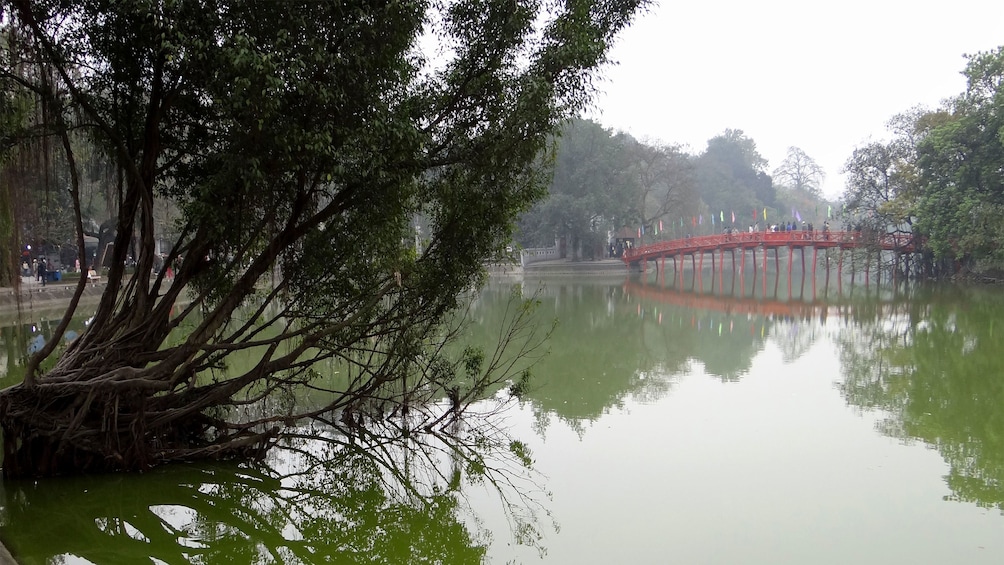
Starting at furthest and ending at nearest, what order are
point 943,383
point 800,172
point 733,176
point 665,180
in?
point 800,172, point 733,176, point 665,180, point 943,383

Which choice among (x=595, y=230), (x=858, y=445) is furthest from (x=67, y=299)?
(x=595, y=230)

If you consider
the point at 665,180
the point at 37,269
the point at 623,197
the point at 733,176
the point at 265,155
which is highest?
the point at 733,176

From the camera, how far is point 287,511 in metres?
5.63

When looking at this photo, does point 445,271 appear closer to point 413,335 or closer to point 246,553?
point 413,335

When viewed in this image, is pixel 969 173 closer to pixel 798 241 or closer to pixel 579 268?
pixel 798 241

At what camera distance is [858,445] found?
23.5 feet

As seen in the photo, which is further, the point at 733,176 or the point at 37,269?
the point at 733,176

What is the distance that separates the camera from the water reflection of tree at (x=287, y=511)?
4949 millimetres

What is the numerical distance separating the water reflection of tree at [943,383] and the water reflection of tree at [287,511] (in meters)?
3.59

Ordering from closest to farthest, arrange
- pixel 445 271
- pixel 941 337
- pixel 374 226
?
pixel 374 226
pixel 445 271
pixel 941 337

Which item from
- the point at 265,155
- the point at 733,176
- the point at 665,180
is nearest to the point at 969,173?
the point at 665,180

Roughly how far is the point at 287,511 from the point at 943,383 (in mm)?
8215

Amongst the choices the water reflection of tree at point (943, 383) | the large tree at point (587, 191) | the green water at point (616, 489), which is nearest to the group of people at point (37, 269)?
the green water at point (616, 489)

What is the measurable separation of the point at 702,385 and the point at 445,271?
193 inches
